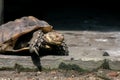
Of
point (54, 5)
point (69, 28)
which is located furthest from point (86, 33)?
point (54, 5)

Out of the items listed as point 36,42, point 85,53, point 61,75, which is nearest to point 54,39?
point 36,42

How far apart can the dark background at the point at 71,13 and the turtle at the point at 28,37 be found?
2527 mm

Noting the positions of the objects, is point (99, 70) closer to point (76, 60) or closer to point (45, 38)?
point (76, 60)

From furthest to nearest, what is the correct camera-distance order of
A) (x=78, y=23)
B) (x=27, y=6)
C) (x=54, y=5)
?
(x=54, y=5), (x=27, y=6), (x=78, y=23)

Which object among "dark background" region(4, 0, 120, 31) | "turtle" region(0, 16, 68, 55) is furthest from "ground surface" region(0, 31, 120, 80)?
"dark background" region(4, 0, 120, 31)

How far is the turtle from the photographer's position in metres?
6.71

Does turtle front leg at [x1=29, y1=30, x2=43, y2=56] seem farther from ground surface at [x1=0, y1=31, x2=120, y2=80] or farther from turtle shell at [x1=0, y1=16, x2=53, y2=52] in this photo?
ground surface at [x1=0, y1=31, x2=120, y2=80]

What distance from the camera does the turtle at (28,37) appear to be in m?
6.71

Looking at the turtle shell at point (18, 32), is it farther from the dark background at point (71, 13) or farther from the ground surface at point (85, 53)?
the dark background at point (71, 13)

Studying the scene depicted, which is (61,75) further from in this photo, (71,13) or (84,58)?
(71,13)

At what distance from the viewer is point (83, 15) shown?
11242 millimetres

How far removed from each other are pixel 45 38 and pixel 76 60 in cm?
58

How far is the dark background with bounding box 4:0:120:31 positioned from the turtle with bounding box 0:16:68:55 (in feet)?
8.29

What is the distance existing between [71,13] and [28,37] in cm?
486
